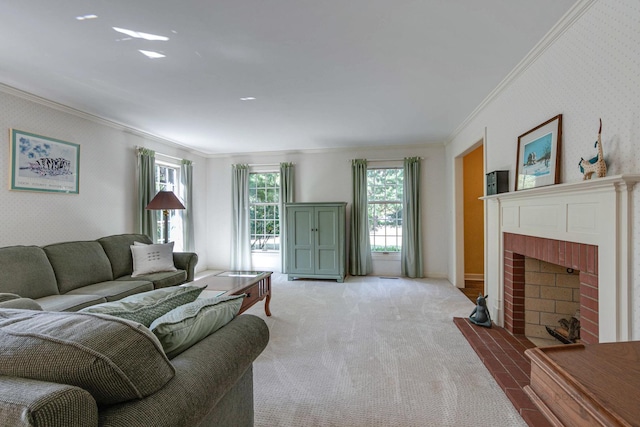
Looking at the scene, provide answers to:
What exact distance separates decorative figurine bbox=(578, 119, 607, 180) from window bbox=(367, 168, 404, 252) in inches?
147

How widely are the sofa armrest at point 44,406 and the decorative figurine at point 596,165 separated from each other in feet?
7.56

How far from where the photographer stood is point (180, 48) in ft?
7.06

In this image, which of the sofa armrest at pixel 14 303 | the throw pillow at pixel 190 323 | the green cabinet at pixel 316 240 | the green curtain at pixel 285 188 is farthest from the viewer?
the green curtain at pixel 285 188

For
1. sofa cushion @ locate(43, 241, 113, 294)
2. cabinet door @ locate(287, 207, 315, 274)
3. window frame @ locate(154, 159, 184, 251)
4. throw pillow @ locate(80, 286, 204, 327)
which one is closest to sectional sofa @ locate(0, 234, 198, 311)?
sofa cushion @ locate(43, 241, 113, 294)

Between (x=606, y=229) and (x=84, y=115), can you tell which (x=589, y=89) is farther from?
(x=84, y=115)

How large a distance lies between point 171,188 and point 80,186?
1696mm

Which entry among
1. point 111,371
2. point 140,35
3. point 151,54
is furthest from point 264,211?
point 111,371

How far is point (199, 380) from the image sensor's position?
93 centimetres

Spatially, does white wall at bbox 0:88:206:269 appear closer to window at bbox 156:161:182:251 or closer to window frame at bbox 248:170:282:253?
window at bbox 156:161:182:251

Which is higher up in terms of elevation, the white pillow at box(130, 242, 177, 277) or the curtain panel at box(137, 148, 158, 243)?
the curtain panel at box(137, 148, 158, 243)

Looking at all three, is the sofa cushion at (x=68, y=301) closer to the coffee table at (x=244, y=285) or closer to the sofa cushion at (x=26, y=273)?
the sofa cushion at (x=26, y=273)

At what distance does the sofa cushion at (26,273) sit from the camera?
2432 mm

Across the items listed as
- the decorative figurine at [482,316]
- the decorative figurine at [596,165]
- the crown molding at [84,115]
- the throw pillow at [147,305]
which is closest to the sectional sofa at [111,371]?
the throw pillow at [147,305]

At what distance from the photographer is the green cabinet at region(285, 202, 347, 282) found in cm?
505
